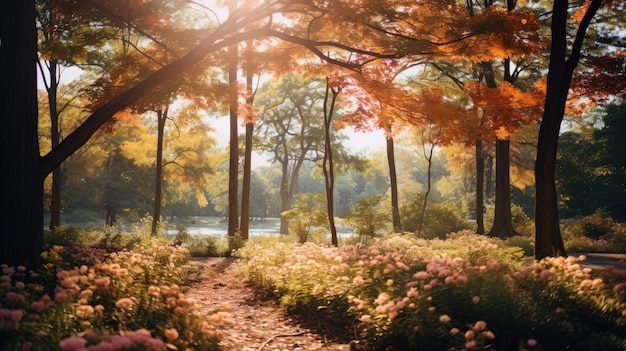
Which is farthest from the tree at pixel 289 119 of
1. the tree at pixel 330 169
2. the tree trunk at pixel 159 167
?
the tree at pixel 330 169

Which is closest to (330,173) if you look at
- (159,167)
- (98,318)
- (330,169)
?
(330,169)

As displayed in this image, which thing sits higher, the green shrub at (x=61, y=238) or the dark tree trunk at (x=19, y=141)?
the dark tree trunk at (x=19, y=141)

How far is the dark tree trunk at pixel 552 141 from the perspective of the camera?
7812mm

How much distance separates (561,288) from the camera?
4.65 meters

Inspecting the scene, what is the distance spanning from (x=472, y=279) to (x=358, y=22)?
191 inches

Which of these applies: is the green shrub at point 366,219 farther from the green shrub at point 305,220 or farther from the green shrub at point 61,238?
the green shrub at point 61,238

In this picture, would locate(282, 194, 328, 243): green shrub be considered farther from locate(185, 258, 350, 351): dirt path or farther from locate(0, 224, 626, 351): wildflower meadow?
locate(0, 224, 626, 351): wildflower meadow

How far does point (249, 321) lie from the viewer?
611cm

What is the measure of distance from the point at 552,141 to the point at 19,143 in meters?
8.11

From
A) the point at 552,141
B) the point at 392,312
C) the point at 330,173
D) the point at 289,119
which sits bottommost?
the point at 392,312

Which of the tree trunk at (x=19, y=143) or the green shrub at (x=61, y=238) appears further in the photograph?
the green shrub at (x=61, y=238)

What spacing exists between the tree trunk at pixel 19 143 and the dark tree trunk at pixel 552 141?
7.61m

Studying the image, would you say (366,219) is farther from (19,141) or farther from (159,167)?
(19,141)

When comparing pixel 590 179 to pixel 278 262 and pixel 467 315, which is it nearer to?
pixel 278 262
